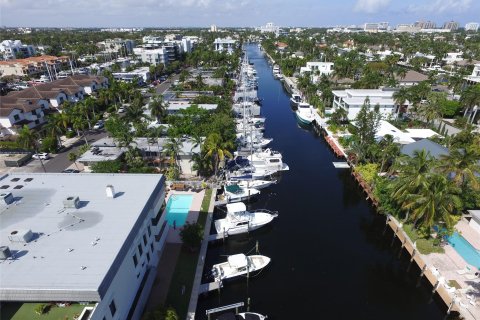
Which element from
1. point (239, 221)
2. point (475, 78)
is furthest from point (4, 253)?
point (475, 78)

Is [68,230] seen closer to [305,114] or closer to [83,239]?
[83,239]

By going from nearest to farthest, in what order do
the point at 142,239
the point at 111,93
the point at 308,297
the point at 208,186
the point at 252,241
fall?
1. the point at 142,239
2. the point at 308,297
3. the point at 252,241
4. the point at 208,186
5. the point at 111,93

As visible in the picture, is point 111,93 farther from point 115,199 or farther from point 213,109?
point 115,199

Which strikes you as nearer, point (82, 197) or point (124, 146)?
point (82, 197)

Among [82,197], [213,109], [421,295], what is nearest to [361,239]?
[421,295]

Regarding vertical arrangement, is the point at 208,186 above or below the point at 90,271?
below

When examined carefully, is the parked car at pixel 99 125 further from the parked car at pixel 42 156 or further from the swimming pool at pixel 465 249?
the swimming pool at pixel 465 249

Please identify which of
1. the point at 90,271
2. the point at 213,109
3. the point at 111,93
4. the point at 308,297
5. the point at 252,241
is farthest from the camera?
the point at 111,93
